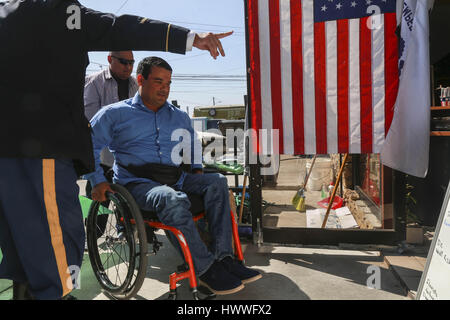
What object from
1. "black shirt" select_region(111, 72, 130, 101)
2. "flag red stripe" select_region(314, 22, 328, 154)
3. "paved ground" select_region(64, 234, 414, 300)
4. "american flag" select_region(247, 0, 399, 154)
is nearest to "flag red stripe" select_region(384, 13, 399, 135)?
"american flag" select_region(247, 0, 399, 154)

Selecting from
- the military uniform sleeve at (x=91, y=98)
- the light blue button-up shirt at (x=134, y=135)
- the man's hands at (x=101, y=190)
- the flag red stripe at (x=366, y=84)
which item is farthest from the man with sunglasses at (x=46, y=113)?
the flag red stripe at (x=366, y=84)

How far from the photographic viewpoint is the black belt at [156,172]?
222 cm

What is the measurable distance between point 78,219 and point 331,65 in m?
2.20

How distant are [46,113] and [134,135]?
2.90 ft

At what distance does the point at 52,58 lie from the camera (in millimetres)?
1360

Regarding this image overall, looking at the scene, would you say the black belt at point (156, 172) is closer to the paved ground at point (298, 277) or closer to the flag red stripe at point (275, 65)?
the paved ground at point (298, 277)

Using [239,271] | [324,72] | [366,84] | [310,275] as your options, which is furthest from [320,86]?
[239,271]

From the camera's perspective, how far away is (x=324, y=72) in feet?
8.87

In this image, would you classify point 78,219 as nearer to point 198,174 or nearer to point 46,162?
point 46,162

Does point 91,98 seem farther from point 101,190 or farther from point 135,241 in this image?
point 135,241

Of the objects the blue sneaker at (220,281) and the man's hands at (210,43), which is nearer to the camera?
the man's hands at (210,43)

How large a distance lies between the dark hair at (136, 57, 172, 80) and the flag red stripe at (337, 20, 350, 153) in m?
1.38
